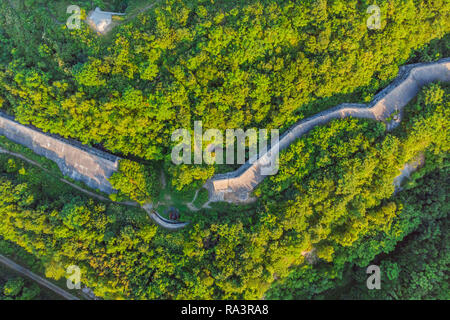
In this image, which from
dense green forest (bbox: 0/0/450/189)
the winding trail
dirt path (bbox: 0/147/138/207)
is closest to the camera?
dense green forest (bbox: 0/0/450/189)

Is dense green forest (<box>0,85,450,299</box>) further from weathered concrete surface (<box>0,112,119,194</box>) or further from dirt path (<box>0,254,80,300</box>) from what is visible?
dirt path (<box>0,254,80,300</box>)

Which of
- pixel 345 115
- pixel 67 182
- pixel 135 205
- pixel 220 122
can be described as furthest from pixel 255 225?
pixel 67 182

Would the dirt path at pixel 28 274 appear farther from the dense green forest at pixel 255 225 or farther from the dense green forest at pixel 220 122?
the dense green forest at pixel 255 225

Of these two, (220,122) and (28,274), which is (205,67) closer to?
(220,122)

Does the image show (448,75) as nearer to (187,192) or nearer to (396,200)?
(396,200)

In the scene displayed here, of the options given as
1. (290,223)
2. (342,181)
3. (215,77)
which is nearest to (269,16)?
(215,77)

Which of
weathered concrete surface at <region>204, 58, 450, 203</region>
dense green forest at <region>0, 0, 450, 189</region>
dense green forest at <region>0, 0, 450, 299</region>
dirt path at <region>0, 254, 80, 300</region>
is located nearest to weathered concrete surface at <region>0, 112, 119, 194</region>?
dense green forest at <region>0, 0, 450, 299</region>

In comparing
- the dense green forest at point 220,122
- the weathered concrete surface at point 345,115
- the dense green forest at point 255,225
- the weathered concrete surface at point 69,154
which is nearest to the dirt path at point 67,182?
the dense green forest at point 220,122
